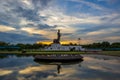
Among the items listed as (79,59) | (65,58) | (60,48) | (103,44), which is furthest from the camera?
(103,44)

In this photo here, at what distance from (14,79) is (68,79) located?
7775 millimetres

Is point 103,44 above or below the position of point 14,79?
above

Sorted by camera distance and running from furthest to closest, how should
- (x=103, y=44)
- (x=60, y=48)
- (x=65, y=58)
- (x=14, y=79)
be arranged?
(x=103, y=44) → (x=60, y=48) → (x=65, y=58) → (x=14, y=79)

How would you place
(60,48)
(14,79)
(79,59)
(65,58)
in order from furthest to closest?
(60,48) < (79,59) < (65,58) < (14,79)

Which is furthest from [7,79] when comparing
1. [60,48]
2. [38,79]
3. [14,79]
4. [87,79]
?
[60,48]

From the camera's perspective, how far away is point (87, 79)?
26.7m

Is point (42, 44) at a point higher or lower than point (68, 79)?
higher

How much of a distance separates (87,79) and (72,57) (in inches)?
1163

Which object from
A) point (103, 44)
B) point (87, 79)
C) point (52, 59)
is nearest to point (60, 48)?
point (103, 44)

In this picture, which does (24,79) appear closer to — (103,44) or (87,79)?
(87,79)

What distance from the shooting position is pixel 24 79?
85.5 feet

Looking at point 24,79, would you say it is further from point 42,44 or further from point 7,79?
point 42,44

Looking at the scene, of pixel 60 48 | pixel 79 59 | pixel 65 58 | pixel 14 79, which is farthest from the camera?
pixel 60 48

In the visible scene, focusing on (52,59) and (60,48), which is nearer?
(52,59)
